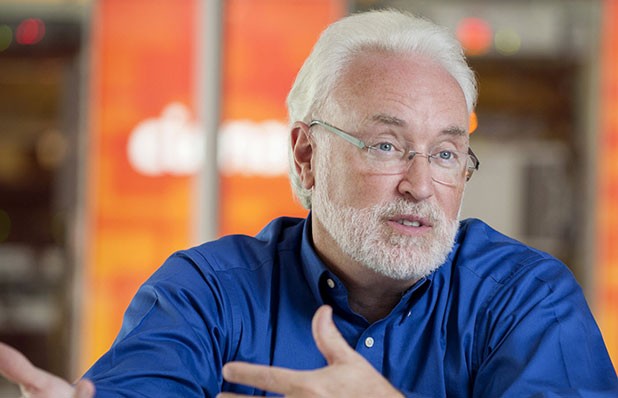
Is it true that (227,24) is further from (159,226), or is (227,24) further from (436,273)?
(436,273)

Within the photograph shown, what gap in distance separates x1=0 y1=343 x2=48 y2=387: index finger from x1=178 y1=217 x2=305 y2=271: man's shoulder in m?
0.49

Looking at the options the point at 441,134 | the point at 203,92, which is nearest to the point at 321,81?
the point at 441,134

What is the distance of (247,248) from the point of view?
163 centimetres

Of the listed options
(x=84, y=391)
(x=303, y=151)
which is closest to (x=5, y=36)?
(x=303, y=151)

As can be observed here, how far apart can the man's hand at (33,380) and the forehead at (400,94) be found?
711 mm

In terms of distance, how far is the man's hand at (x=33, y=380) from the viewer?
1.07 meters

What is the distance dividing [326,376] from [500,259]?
0.57 m

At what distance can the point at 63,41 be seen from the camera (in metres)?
4.09

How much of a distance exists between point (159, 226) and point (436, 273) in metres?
2.55

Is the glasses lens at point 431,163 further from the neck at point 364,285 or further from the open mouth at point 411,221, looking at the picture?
the neck at point 364,285

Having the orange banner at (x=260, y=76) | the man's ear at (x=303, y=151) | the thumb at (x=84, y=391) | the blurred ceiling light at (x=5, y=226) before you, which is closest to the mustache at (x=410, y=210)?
the man's ear at (x=303, y=151)

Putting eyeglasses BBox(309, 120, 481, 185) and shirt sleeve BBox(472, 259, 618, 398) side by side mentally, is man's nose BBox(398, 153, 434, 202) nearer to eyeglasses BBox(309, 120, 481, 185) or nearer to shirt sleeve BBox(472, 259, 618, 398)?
eyeglasses BBox(309, 120, 481, 185)

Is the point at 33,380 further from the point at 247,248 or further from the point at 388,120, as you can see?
the point at 388,120

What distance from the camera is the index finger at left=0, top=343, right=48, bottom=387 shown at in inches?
41.9
